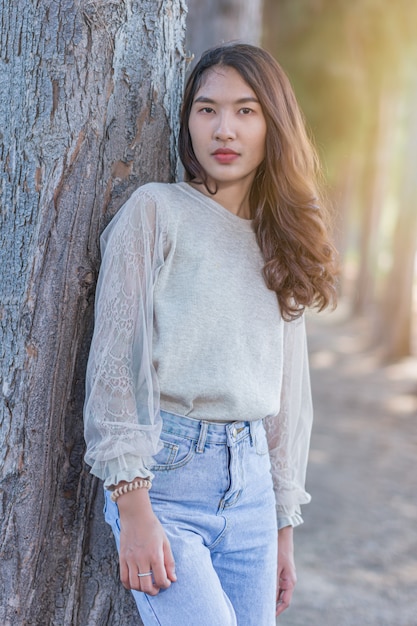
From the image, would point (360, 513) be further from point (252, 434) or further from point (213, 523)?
point (213, 523)

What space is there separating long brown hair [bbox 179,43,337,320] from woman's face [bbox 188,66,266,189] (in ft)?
0.09

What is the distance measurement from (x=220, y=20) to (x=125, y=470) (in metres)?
5.40

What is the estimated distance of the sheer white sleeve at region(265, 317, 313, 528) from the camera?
7.77 ft

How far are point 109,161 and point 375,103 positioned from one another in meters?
16.8

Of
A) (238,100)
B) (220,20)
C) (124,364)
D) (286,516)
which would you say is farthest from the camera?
(220,20)

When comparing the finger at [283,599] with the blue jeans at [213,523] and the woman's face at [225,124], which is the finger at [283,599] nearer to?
the blue jeans at [213,523]

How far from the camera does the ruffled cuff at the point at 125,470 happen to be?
1.78m

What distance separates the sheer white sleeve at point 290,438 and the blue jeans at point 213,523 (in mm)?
251

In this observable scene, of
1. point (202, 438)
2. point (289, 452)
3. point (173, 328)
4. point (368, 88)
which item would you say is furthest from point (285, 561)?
point (368, 88)

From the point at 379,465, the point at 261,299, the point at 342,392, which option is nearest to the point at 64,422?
the point at 261,299

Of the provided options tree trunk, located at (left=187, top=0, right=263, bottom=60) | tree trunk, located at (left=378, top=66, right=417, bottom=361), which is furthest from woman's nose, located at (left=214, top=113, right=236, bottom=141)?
tree trunk, located at (left=378, top=66, right=417, bottom=361)

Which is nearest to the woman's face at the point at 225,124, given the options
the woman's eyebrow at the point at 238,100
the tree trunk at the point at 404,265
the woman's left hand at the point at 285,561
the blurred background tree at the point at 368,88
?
the woman's eyebrow at the point at 238,100

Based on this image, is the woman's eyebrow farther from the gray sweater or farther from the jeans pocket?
the jeans pocket

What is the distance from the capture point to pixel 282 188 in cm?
221
